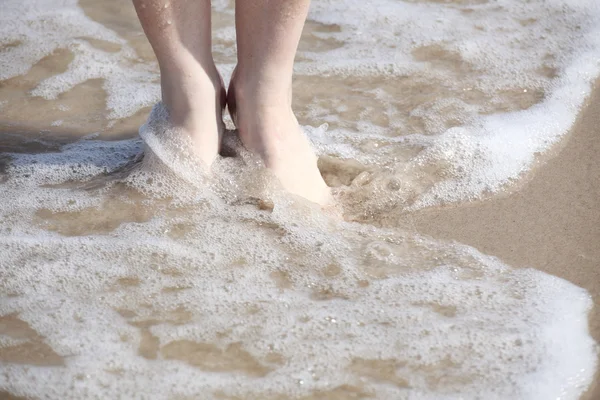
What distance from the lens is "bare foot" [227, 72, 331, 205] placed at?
1.83m

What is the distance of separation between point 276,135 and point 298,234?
25cm

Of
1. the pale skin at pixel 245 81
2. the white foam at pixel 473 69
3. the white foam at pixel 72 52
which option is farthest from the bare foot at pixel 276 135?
the white foam at pixel 72 52

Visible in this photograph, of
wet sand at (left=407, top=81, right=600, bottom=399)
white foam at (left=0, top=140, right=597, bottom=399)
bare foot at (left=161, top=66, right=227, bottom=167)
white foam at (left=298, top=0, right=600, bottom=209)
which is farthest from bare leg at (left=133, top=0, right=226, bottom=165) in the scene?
wet sand at (left=407, top=81, right=600, bottom=399)

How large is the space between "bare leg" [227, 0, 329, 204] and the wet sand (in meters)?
0.31

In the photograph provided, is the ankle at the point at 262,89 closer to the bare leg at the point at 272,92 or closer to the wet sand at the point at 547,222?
the bare leg at the point at 272,92

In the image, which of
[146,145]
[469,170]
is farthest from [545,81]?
[146,145]

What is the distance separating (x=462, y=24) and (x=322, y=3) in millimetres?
580

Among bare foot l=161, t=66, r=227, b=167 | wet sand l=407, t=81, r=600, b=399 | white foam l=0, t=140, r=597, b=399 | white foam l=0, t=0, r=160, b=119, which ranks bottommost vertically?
white foam l=0, t=140, r=597, b=399

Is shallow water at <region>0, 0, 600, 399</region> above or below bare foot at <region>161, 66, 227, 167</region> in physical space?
below

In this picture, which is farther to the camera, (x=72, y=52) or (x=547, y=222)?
(x=72, y=52)

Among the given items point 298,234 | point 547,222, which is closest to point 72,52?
point 298,234

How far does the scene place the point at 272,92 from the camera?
1814 mm

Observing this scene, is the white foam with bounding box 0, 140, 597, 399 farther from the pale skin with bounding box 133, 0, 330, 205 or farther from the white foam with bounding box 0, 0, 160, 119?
the white foam with bounding box 0, 0, 160, 119

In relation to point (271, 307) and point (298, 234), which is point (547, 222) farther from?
point (271, 307)
